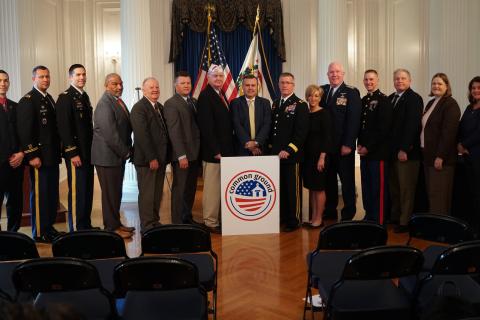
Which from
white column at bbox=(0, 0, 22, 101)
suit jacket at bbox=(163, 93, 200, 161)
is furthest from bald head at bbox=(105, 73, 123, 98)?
white column at bbox=(0, 0, 22, 101)

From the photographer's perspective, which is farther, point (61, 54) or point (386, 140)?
point (61, 54)

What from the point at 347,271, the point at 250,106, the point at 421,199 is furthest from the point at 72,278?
the point at 421,199

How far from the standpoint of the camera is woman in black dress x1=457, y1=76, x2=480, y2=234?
17.2 ft

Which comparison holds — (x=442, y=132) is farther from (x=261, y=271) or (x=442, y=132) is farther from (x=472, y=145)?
(x=261, y=271)

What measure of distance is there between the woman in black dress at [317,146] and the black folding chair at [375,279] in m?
2.81

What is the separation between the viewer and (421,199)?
6031 millimetres

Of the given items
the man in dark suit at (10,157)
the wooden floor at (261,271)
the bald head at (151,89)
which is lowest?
the wooden floor at (261,271)

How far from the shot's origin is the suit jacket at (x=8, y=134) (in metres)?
5.26

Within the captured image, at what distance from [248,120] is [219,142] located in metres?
0.36

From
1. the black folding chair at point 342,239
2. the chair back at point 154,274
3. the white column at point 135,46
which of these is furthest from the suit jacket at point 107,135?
the chair back at point 154,274

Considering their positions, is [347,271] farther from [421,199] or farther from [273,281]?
[421,199]

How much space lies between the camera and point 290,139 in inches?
224

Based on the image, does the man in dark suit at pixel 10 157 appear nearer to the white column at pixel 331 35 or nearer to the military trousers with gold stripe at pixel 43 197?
the military trousers with gold stripe at pixel 43 197

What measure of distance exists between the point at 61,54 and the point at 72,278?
25.2ft
